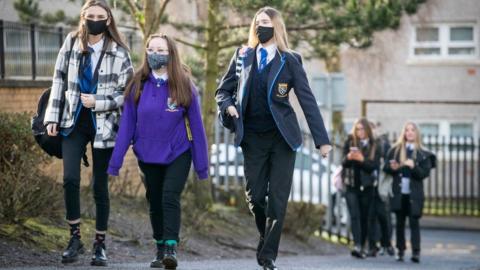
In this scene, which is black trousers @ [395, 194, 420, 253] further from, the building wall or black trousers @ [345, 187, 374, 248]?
the building wall

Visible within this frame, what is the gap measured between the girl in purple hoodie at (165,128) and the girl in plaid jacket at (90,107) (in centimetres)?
17

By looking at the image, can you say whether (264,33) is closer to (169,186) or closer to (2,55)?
(169,186)

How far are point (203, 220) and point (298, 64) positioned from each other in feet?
19.7

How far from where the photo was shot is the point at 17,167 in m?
10.8

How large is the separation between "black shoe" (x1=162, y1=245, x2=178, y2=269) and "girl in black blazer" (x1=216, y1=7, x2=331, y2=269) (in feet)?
2.09

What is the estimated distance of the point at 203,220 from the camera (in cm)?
1490

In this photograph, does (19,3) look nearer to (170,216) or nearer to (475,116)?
(170,216)

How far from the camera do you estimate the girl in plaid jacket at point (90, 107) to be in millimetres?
9047

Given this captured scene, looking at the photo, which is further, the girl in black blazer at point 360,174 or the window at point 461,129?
the window at point 461,129

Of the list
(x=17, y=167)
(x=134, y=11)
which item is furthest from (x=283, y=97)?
(x=134, y=11)

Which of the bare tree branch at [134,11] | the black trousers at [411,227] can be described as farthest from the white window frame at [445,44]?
the bare tree branch at [134,11]

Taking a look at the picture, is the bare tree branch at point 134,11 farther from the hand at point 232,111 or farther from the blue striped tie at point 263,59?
the hand at point 232,111

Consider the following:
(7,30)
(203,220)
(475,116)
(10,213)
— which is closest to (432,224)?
(475,116)

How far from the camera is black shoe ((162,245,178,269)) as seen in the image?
8.93m
